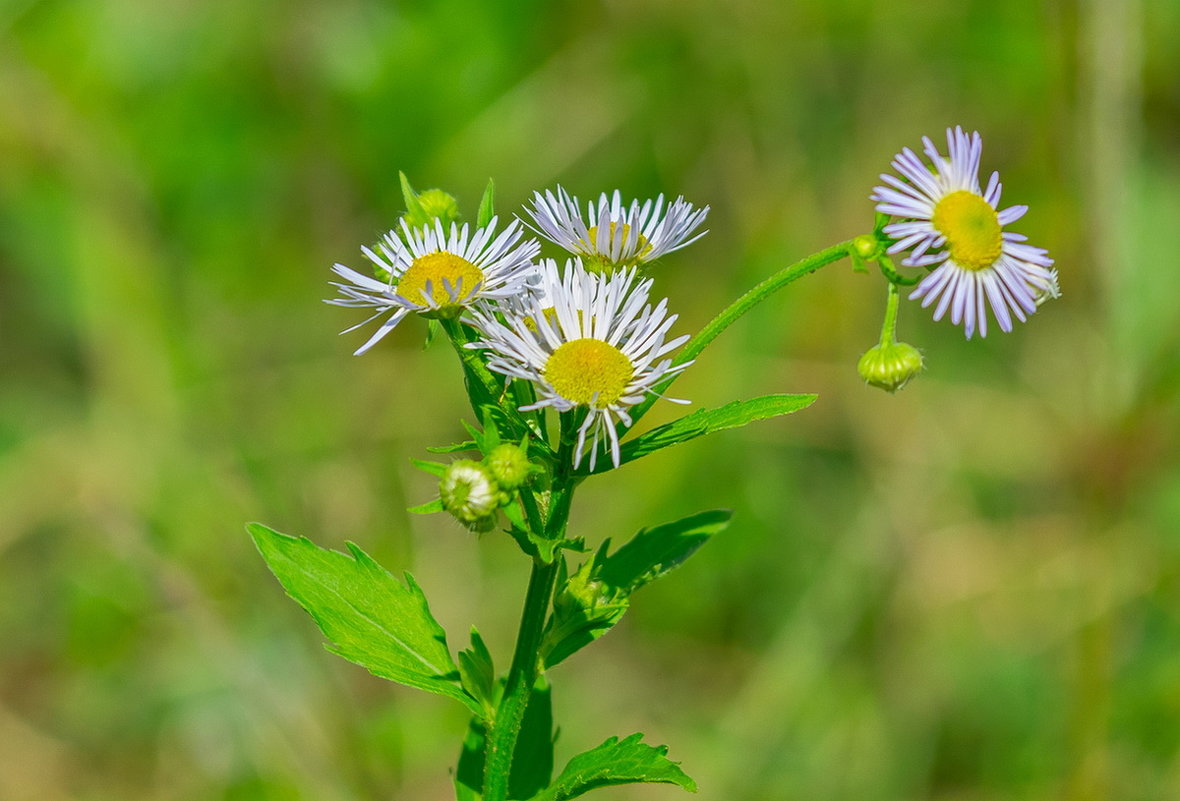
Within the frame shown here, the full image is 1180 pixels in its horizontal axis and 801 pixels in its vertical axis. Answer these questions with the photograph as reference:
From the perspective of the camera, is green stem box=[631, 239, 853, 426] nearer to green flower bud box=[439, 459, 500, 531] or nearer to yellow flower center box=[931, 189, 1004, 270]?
yellow flower center box=[931, 189, 1004, 270]

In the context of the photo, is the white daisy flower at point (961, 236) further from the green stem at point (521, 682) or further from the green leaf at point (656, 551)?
the green stem at point (521, 682)

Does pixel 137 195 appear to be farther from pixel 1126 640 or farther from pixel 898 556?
pixel 1126 640

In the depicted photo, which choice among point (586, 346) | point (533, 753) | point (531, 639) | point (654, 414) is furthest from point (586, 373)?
point (654, 414)

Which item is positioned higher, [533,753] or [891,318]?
[891,318]

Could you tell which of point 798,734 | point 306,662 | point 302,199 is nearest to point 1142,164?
point 798,734

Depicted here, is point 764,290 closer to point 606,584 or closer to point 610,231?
point 610,231

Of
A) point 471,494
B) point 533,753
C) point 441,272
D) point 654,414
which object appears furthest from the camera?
point 654,414
